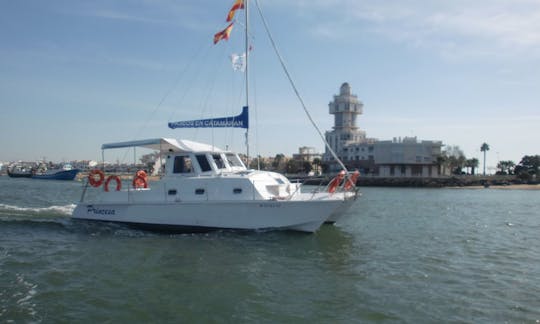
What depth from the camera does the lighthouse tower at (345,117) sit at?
98938 millimetres

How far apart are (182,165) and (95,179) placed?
142 inches

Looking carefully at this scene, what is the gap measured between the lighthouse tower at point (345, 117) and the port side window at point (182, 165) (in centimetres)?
8413

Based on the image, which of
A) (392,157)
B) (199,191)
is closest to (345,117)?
(392,157)

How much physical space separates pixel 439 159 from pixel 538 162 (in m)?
20.4

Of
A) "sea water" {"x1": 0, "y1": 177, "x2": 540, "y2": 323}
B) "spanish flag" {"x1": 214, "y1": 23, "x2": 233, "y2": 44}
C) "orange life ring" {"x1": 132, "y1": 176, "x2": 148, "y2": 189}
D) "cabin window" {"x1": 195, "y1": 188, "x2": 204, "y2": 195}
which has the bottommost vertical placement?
"sea water" {"x1": 0, "y1": 177, "x2": 540, "y2": 323}

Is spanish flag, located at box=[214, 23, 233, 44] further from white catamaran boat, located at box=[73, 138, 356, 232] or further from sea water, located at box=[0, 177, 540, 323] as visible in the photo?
sea water, located at box=[0, 177, 540, 323]

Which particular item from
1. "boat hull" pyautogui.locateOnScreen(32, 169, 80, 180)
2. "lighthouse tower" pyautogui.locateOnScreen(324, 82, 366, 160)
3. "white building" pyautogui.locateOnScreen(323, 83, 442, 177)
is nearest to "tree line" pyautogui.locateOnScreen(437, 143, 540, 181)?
"white building" pyautogui.locateOnScreen(323, 83, 442, 177)

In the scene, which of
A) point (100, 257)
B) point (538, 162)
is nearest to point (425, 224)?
point (100, 257)

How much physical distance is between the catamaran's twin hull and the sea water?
0.39 meters

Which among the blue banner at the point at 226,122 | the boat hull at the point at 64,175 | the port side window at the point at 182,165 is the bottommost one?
the boat hull at the point at 64,175

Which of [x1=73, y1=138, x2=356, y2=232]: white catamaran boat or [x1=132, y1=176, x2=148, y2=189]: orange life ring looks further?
[x1=132, y1=176, x2=148, y2=189]: orange life ring

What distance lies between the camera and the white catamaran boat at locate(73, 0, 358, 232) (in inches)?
554

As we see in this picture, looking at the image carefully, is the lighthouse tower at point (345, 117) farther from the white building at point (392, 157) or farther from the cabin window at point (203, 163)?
the cabin window at point (203, 163)

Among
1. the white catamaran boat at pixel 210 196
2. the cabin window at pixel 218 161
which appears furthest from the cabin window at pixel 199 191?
the cabin window at pixel 218 161
